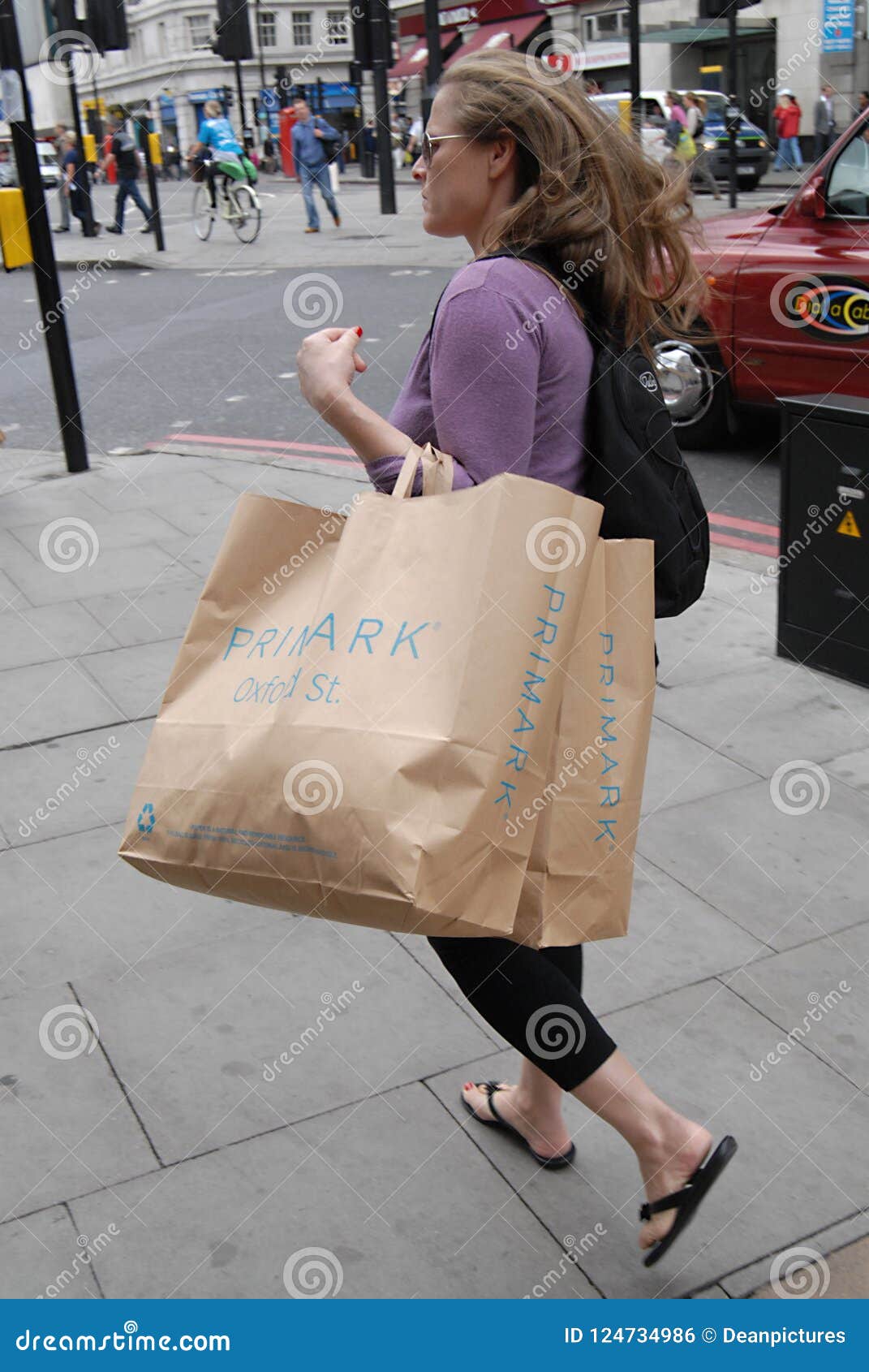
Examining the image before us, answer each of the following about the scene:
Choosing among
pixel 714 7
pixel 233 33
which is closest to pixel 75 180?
pixel 233 33

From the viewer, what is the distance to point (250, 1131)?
97.5 inches

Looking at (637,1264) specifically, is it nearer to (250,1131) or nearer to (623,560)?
(250,1131)

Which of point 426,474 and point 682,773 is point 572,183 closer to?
point 426,474

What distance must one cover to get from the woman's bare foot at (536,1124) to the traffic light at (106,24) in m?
8.36

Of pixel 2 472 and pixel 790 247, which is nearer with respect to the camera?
pixel 790 247

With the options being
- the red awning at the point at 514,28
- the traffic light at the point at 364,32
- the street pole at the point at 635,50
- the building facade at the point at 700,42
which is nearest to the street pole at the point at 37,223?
the street pole at the point at 635,50

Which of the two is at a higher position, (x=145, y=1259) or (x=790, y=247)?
(x=790, y=247)

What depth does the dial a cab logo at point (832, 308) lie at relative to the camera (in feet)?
20.2

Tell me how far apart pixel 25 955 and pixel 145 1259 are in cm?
102

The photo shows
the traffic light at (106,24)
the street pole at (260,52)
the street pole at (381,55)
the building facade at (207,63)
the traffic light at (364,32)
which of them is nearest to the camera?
the traffic light at (106,24)

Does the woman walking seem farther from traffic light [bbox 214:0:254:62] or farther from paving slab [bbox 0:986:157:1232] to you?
traffic light [bbox 214:0:254:62]

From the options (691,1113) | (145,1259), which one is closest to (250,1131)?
(145,1259)

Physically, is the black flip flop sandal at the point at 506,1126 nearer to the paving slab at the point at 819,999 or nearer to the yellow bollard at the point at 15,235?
the paving slab at the point at 819,999

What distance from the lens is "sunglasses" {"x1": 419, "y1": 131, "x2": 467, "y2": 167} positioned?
1854mm
